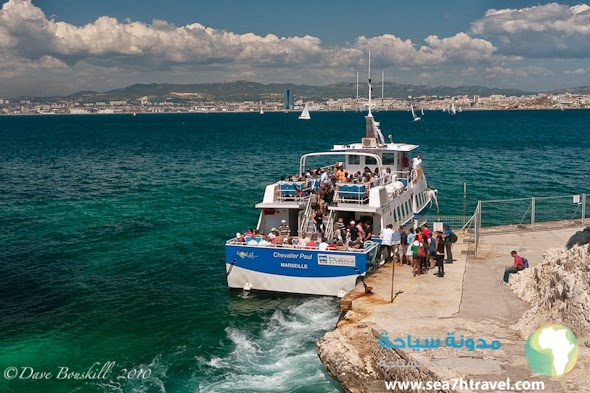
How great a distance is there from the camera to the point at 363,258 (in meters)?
19.5

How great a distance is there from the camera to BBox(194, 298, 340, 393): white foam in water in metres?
14.6

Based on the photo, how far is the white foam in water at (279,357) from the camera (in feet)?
47.9

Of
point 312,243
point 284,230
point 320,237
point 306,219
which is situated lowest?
point 320,237

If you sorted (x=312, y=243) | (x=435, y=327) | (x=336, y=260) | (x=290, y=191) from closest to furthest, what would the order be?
(x=435, y=327), (x=336, y=260), (x=312, y=243), (x=290, y=191)

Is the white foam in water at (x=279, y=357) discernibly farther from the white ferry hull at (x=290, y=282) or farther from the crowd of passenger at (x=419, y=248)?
the crowd of passenger at (x=419, y=248)

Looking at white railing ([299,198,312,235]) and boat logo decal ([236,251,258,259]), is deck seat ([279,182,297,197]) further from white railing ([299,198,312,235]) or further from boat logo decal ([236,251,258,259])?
boat logo decal ([236,251,258,259])

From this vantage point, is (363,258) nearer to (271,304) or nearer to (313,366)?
(271,304)

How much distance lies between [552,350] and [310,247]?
9.31 m

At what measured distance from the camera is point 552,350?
41.5 ft

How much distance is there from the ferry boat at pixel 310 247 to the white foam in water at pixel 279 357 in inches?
39.9

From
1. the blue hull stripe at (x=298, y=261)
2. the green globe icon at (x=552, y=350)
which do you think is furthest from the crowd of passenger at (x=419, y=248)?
the green globe icon at (x=552, y=350)

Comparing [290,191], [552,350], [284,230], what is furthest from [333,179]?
[552,350]

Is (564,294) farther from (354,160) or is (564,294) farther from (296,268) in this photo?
(354,160)

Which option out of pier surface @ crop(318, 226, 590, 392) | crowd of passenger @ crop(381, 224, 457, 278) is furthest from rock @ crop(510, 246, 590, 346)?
crowd of passenger @ crop(381, 224, 457, 278)
